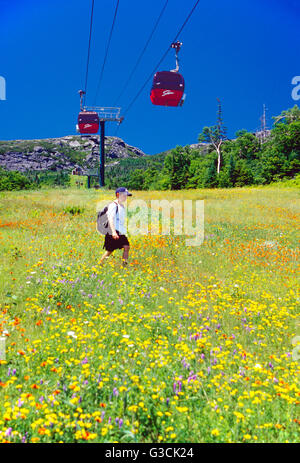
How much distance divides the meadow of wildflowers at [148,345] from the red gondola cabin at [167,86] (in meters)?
10.7

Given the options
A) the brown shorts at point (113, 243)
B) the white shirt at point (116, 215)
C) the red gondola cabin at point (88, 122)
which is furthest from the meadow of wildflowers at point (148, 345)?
the red gondola cabin at point (88, 122)

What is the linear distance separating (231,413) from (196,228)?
10.8m

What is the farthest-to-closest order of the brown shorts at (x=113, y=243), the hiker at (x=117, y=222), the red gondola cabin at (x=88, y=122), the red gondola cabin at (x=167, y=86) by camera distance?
the red gondola cabin at (x=88, y=122) < the red gondola cabin at (x=167, y=86) < the brown shorts at (x=113, y=243) < the hiker at (x=117, y=222)

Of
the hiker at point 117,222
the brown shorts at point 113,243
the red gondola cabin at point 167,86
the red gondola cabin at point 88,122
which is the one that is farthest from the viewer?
the red gondola cabin at point 88,122

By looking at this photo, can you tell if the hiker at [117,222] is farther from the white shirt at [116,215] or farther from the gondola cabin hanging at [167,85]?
the gondola cabin hanging at [167,85]

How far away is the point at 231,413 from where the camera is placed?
3115 millimetres

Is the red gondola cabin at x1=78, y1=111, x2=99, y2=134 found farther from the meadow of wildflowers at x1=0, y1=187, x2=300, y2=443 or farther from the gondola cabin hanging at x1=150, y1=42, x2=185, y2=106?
the meadow of wildflowers at x1=0, y1=187, x2=300, y2=443

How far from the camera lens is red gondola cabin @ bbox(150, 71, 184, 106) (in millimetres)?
16500

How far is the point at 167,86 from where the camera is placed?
16.5 meters

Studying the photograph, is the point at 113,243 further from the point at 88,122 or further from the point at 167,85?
the point at 88,122

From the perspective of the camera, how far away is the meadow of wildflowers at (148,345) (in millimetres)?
2904

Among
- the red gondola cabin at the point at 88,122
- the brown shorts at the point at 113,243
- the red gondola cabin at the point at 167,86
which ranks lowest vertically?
the brown shorts at the point at 113,243
